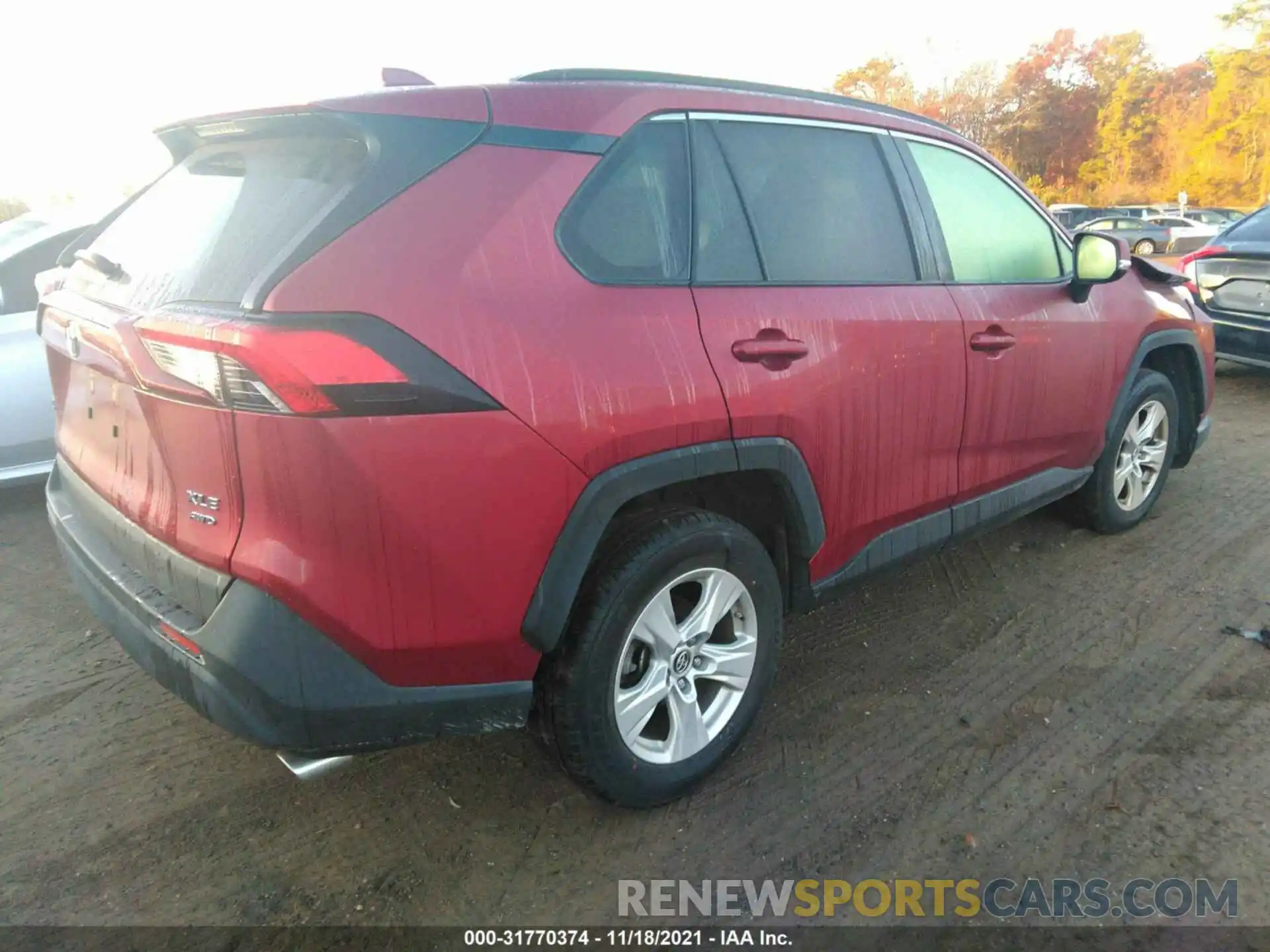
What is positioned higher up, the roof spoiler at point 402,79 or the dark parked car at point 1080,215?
the roof spoiler at point 402,79

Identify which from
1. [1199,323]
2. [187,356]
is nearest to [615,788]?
[187,356]

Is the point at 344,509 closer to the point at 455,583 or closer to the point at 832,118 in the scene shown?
the point at 455,583

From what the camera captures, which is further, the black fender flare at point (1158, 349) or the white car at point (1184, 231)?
the white car at point (1184, 231)

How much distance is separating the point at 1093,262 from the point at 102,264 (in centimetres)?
341

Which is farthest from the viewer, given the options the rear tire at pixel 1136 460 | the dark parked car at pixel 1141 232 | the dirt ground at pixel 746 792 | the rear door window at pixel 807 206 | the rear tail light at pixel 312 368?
the dark parked car at pixel 1141 232

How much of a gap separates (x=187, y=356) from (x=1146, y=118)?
168ft

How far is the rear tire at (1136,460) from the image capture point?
13.2ft

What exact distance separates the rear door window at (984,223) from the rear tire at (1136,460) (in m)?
0.97

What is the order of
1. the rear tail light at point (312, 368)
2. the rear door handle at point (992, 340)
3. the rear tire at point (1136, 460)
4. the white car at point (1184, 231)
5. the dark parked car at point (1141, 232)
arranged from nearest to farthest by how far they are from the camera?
the rear tail light at point (312, 368) < the rear door handle at point (992, 340) < the rear tire at point (1136, 460) < the white car at point (1184, 231) < the dark parked car at point (1141, 232)

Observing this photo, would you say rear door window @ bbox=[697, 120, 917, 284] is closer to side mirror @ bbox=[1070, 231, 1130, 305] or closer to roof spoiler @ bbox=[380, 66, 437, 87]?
roof spoiler @ bbox=[380, 66, 437, 87]

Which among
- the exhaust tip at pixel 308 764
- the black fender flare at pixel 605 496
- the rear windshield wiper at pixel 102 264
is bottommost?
the exhaust tip at pixel 308 764

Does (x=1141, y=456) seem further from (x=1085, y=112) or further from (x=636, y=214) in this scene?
(x=1085, y=112)

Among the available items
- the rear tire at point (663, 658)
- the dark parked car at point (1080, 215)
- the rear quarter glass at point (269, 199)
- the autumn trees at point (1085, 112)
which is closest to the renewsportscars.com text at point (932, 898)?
the rear tire at point (663, 658)

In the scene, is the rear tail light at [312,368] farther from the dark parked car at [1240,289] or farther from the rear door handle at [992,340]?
the dark parked car at [1240,289]
